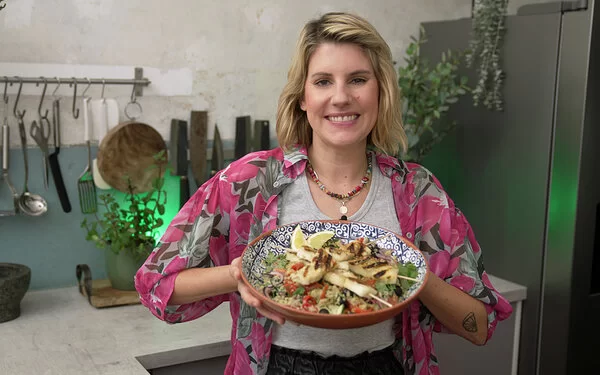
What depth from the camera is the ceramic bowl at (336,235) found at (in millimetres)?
1006

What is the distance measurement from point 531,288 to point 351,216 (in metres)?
0.93

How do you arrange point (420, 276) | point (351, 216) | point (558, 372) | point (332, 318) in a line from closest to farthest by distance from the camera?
1. point (332, 318)
2. point (420, 276)
3. point (351, 216)
4. point (558, 372)

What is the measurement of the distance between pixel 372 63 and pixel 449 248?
39cm

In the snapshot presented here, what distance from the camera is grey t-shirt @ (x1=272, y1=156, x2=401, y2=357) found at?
4.07ft

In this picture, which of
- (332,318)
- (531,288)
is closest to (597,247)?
(531,288)

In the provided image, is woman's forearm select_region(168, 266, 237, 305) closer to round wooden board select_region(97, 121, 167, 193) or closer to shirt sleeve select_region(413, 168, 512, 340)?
shirt sleeve select_region(413, 168, 512, 340)

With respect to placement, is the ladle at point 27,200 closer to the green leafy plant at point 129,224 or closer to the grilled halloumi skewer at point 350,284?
the green leafy plant at point 129,224

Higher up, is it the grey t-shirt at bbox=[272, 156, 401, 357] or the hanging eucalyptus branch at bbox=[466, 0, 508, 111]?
the hanging eucalyptus branch at bbox=[466, 0, 508, 111]

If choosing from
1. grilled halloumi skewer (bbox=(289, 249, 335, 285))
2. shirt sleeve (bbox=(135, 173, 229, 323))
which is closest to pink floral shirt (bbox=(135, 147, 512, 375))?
shirt sleeve (bbox=(135, 173, 229, 323))

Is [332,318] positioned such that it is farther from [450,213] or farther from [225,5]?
[225,5]

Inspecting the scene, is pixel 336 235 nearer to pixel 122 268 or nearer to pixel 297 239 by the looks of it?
pixel 297 239

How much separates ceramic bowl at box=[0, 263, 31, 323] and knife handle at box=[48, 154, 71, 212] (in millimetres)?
246

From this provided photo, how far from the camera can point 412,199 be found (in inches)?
53.1

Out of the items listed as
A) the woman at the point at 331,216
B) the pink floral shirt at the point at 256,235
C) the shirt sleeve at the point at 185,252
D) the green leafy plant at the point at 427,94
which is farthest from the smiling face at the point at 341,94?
the green leafy plant at the point at 427,94
